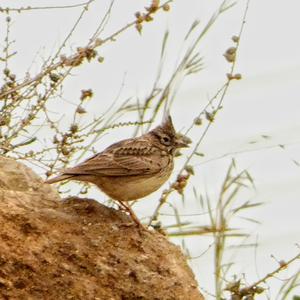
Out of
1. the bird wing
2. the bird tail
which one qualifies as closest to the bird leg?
the bird wing

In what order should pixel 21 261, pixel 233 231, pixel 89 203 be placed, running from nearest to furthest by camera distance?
pixel 21 261
pixel 89 203
pixel 233 231

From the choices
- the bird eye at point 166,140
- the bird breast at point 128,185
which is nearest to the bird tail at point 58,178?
the bird breast at point 128,185

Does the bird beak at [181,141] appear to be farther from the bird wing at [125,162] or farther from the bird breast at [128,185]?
the bird breast at [128,185]

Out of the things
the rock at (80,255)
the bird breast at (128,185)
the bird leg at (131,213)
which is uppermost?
the bird breast at (128,185)

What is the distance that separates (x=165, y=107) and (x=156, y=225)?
0.86 meters

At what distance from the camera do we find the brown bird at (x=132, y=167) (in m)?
7.57

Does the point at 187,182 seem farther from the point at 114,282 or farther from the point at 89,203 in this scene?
the point at 114,282

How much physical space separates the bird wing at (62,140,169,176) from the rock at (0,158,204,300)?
1.30ft

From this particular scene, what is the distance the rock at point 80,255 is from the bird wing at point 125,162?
395 mm

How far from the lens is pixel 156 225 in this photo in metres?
7.68

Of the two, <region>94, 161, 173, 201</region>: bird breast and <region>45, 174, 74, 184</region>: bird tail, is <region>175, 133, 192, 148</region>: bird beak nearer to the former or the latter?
<region>94, 161, 173, 201</region>: bird breast

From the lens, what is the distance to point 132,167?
7.87m

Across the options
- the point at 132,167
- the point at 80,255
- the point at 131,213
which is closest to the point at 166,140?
the point at 132,167

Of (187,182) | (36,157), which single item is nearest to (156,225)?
(187,182)
